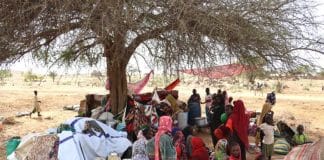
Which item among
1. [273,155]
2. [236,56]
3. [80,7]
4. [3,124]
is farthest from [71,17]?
[3,124]

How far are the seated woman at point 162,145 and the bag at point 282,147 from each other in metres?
4.34

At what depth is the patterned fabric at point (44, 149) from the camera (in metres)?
8.55

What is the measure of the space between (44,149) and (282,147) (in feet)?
18.3

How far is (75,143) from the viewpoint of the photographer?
8.74 meters

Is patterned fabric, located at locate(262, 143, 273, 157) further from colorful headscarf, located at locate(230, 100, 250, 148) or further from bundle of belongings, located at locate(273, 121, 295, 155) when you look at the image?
bundle of belongings, located at locate(273, 121, 295, 155)

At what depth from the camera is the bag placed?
11211 mm

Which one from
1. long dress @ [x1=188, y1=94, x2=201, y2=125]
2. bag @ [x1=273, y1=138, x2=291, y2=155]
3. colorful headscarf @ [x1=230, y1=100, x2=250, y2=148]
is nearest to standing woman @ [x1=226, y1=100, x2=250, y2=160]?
colorful headscarf @ [x1=230, y1=100, x2=250, y2=148]

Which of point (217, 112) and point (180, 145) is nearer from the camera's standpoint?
point (180, 145)

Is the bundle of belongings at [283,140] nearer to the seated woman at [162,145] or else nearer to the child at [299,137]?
the child at [299,137]

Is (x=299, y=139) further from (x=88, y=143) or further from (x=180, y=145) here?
(x=88, y=143)

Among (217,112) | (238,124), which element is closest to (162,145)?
(238,124)

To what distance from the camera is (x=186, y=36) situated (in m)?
9.16

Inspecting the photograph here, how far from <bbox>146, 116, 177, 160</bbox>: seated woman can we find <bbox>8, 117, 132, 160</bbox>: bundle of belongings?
149 cm

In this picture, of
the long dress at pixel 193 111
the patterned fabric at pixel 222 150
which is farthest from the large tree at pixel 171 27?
the long dress at pixel 193 111
